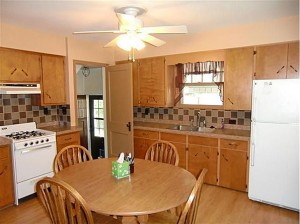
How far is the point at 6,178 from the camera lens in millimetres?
2719

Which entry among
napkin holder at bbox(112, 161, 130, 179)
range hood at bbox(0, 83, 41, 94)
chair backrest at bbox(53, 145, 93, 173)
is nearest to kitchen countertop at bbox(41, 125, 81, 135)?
range hood at bbox(0, 83, 41, 94)

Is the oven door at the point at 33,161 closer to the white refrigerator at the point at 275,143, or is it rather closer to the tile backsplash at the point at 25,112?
the tile backsplash at the point at 25,112

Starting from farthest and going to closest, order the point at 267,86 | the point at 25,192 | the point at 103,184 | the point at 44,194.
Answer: the point at 25,192 < the point at 267,86 < the point at 103,184 < the point at 44,194

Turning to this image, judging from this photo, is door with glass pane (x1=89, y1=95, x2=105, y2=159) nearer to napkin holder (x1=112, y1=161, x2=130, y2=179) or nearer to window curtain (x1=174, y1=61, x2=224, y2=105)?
window curtain (x1=174, y1=61, x2=224, y2=105)

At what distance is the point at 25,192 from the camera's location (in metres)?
2.87

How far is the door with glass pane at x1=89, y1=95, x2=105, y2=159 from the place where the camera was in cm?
510

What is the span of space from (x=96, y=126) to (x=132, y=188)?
3687mm

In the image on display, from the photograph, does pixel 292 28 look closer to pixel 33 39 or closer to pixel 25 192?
pixel 33 39

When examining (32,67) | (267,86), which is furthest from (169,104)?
(32,67)

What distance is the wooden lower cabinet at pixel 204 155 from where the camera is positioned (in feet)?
10.5

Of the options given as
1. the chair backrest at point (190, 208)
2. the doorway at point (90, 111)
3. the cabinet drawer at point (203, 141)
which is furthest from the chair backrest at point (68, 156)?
the doorway at point (90, 111)

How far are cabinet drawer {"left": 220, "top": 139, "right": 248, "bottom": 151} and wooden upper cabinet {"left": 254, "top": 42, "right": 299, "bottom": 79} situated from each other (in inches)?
35.2

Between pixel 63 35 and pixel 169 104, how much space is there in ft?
6.63

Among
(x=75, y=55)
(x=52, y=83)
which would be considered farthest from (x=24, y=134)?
(x=75, y=55)
